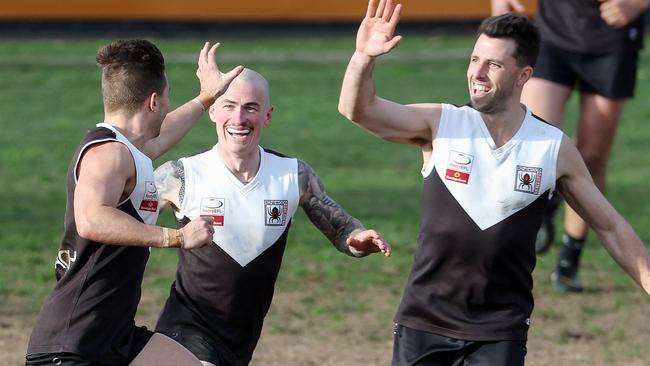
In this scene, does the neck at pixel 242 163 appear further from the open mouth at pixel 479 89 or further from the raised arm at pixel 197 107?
the open mouth at pixel 479 89

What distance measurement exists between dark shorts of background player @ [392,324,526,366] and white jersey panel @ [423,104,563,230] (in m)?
0.51

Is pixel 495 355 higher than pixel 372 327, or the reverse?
pixel 495 355

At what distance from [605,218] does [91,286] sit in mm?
2248

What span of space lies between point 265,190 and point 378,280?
11.8 ft

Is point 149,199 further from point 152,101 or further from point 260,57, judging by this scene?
point 260,57

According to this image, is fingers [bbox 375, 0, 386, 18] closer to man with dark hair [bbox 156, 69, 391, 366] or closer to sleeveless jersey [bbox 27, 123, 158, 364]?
man with dark hair [bbox 156, 69, 391, 366]

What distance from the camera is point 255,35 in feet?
79.2

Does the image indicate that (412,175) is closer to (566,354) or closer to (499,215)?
(566,354)

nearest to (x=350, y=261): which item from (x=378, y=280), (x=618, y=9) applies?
(x=378, y=280)

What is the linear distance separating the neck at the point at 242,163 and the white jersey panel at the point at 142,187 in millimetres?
752

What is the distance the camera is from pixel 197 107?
5.91 meters

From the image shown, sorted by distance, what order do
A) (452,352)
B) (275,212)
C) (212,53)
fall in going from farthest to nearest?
(212,53) < (275,212) < (452,352)

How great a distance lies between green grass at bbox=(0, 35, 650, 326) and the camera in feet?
31.1

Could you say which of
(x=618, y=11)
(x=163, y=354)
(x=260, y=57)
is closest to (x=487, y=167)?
(x=163, y=354)
